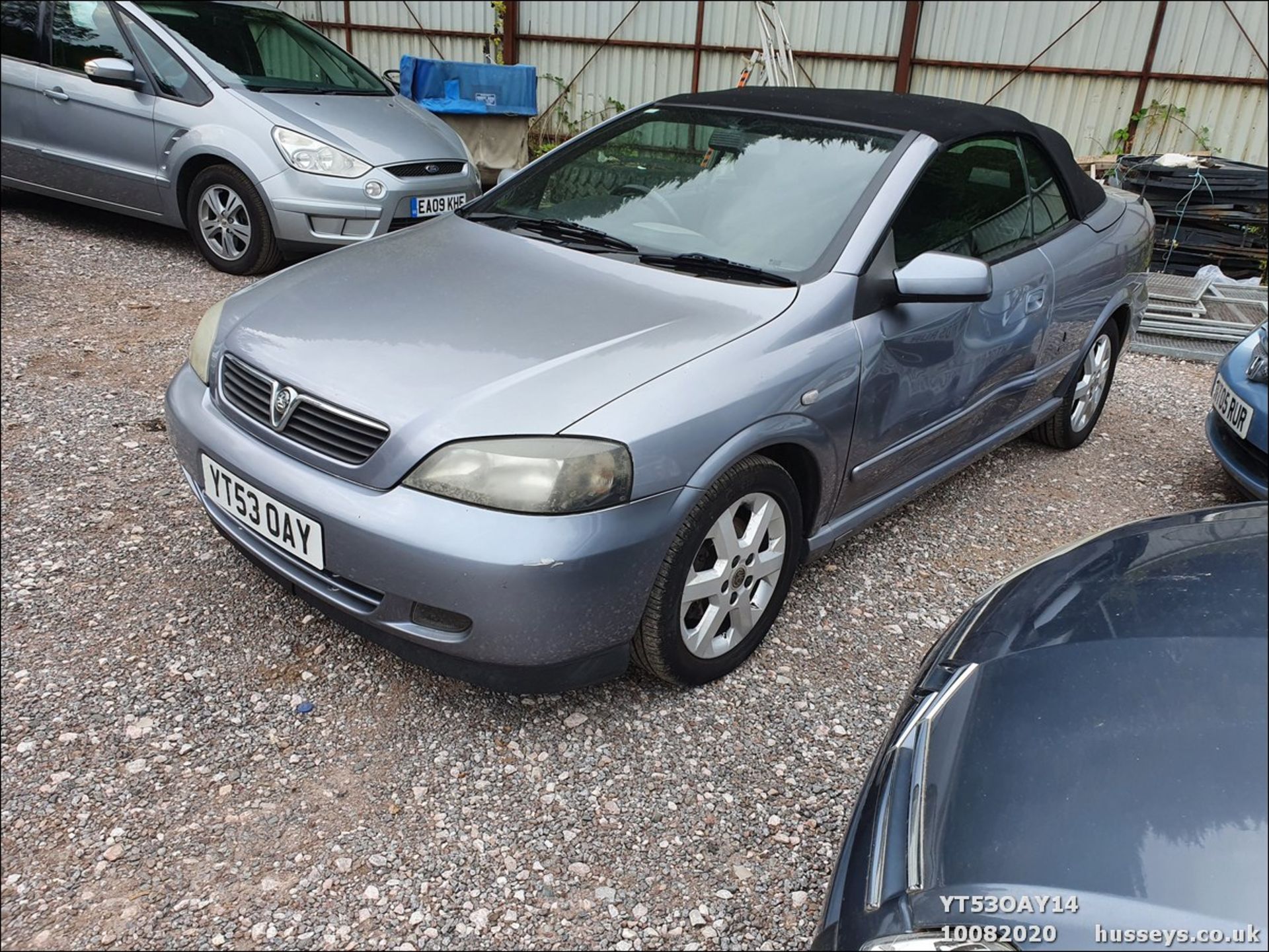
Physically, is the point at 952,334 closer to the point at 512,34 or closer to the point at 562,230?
the point at 562,230

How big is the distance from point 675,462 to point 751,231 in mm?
993

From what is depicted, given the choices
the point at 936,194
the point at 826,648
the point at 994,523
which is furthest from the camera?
the point at 994,523

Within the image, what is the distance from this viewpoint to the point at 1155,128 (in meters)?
9.90

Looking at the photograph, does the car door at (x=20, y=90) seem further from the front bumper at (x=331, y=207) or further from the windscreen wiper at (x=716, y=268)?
the windscreen wiper at (x=716, y=268)

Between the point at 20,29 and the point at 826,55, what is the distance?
7.52 meters

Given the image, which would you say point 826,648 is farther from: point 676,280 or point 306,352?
point 306,352


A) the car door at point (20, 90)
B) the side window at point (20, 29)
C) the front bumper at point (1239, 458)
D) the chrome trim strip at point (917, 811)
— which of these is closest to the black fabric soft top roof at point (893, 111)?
the front bumper at point (1239, 458)

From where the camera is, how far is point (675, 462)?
88.7 inches

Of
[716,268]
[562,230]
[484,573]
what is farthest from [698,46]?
[484,573]

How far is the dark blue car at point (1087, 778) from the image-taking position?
1.25 meters

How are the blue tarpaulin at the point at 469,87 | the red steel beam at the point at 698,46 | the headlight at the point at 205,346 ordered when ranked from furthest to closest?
1. the red steel beam at the point at 698,46
2. the blue tarpaulin at the point at 469,87
3. the headlight at the point at 205,346

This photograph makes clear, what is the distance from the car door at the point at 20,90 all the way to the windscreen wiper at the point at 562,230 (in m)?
4.45

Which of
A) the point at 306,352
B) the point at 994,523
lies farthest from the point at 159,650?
the point at 994,523

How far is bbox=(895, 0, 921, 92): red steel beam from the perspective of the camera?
33.5ft
